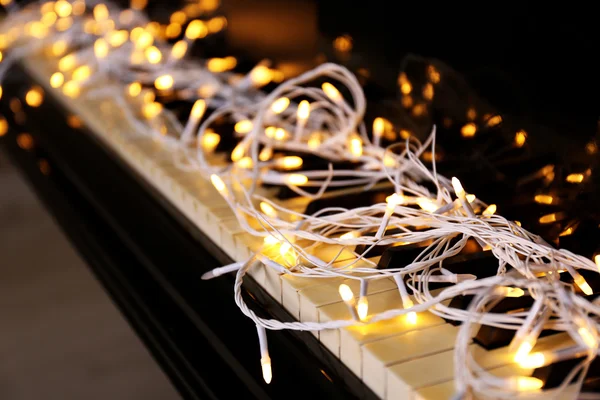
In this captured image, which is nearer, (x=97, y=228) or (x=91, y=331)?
(x=97, y=228)

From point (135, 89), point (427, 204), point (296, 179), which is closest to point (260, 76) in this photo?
point (135, 89)

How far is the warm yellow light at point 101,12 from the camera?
2.23m

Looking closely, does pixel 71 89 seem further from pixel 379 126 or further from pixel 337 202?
pixel 337 202

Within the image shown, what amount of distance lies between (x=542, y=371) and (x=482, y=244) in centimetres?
23

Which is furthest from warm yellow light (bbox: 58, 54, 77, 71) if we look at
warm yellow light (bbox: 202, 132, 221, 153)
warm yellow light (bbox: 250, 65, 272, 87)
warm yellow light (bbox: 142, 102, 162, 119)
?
warm yellow light (bbox: 202, 132, 221, 153)

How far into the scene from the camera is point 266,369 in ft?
2.63

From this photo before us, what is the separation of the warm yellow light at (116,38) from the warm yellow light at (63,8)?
1.70 ft

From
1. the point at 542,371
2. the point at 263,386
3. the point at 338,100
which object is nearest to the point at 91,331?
the point at 338,100

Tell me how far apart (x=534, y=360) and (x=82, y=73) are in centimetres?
159

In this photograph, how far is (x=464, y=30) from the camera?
3.32 ft

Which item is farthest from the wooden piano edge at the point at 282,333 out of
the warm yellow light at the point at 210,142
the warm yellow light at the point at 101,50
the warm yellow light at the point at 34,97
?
the warm yellow light at the point at 34,97

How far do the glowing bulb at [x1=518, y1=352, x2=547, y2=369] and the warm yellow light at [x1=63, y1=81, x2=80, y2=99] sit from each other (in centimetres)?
145

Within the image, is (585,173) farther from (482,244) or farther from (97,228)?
(97,228)

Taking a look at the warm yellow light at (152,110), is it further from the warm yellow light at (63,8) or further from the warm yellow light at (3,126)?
the warm yellow light at (63,8)
